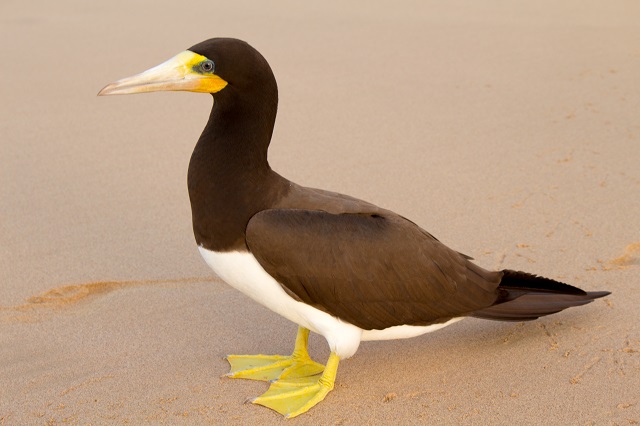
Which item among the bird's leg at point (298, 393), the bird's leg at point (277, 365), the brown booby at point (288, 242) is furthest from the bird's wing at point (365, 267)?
the bird's leg at point (277, 365)

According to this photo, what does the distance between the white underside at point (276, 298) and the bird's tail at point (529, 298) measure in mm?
605

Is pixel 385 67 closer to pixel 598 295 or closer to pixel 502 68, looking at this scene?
pixel 502 68

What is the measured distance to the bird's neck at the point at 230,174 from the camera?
417cm

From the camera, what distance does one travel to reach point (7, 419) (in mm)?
4133

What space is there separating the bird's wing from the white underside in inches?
1.7

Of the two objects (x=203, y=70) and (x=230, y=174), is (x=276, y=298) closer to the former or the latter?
(x=230, y=174)

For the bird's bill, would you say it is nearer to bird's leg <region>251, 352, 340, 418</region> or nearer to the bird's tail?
bird's leg <region>251, 352, 340, 418</region>

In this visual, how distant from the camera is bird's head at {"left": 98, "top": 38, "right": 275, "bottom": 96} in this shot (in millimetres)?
4191

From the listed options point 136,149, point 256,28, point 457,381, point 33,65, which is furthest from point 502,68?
point 457,381

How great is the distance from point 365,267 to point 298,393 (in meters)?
0.66

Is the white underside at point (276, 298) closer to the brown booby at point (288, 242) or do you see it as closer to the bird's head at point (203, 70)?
the brown booby at point (288, 242)

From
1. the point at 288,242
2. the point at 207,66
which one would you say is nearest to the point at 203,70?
the point at 207,66

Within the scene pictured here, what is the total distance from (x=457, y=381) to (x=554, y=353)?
54 centimetres

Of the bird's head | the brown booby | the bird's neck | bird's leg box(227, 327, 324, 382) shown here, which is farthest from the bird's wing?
the bird's head
